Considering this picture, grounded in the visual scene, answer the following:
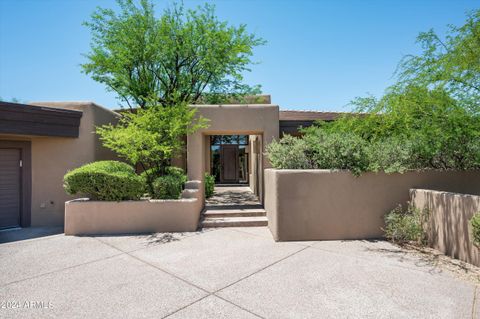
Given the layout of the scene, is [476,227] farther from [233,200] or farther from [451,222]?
[233,200]

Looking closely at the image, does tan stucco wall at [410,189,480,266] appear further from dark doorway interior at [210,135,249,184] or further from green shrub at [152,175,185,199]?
dark doorway interior at [210,135,249,184]

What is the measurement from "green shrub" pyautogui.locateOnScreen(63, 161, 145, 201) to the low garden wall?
0.23 meters

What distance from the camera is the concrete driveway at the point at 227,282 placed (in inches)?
123

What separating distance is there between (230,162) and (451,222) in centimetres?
1405

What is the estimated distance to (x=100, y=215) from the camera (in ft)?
21.5

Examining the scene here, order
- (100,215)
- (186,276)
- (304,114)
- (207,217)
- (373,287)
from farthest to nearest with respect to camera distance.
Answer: (304,114) → (207,217) → (100,215) → (186,276) → (373,287)

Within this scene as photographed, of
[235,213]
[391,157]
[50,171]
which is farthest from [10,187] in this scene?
[391,157]

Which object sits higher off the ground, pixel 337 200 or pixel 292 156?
pixel 292 156

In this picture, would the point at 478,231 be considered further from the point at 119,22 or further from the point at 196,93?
the point at 119,22

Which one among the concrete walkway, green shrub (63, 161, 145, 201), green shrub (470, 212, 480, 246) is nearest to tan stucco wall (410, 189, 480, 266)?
green shrub (470, 212, 480, 246)

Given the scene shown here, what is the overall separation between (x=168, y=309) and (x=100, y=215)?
4.44 meters

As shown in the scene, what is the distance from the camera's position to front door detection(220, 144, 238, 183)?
17.8 metres

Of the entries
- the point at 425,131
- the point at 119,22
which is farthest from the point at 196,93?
the point at 425,131

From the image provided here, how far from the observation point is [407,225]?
5.34 meters
